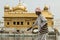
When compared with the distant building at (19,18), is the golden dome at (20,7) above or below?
above

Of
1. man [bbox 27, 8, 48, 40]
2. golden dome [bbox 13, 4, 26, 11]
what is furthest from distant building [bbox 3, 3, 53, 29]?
man [bbox 27, 8, 48, 40]

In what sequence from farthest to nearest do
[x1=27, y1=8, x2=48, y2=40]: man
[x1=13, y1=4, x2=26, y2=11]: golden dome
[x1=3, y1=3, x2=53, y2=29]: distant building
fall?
1. [x1=13, y1=4, x2=26, y2=11]: golden dome
2. [x1=3, y1=3, x2=53, y2=29]: distant building
3. [x1=27, y1=8, x2=48, y2=40]: man

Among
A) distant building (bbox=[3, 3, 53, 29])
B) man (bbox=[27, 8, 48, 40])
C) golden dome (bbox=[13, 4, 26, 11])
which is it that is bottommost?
distant building (bbox=[3, 3, 53, 29])

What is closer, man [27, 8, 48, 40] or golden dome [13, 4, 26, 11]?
man [27, 8, 48, 40]

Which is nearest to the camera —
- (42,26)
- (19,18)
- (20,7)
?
(42,26)

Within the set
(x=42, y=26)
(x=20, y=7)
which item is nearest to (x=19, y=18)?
(x=20, y=7)

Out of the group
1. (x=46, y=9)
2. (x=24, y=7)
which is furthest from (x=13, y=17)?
(x=46, y=9)

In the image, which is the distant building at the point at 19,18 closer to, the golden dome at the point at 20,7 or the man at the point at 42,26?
the golden dome at the point at 20,7

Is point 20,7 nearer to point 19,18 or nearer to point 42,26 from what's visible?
point 19,18

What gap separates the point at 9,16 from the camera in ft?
176

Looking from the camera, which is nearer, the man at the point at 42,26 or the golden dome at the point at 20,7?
the man at the point at 42,26

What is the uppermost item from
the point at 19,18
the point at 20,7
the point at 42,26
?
the point at 42,26

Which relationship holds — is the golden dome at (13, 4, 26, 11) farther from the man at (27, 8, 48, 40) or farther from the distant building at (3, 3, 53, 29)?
the man at (27, 8, 48, 40)

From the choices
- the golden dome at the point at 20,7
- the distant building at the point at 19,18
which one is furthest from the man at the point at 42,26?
the golden dome at the point at 20,7
